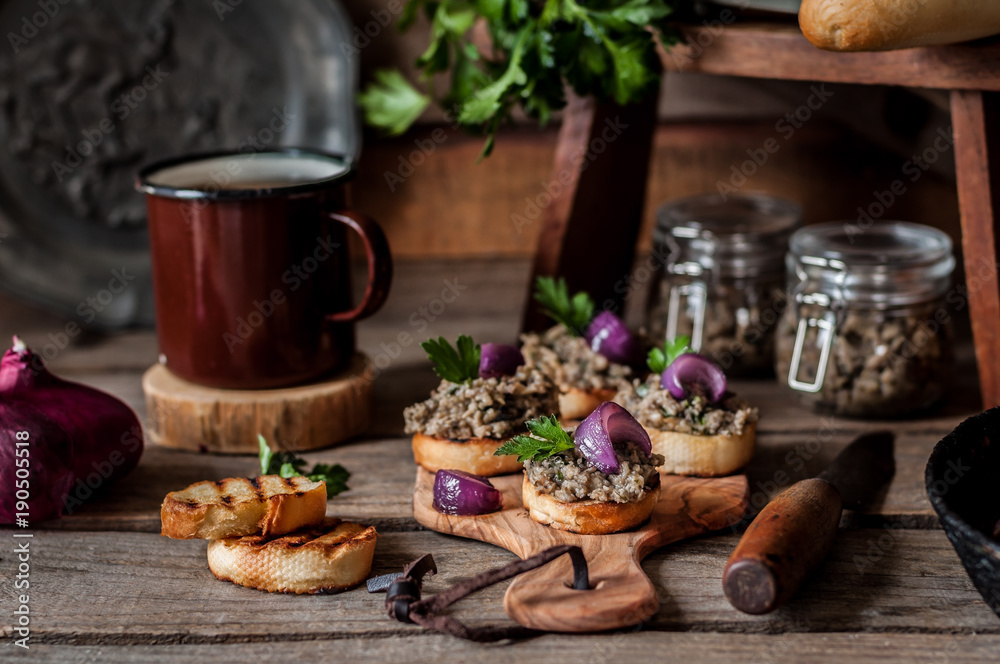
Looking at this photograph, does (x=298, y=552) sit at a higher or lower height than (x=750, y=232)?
lower

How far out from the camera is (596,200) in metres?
1.53

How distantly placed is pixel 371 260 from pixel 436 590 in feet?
1.52

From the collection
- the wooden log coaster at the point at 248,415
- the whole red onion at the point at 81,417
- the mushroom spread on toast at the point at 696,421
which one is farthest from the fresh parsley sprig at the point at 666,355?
the whole red onion at the point at 81,417

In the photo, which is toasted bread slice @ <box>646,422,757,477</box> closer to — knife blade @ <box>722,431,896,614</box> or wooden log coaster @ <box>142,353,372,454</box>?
knife blade @ <box>722,431,896,614</box>

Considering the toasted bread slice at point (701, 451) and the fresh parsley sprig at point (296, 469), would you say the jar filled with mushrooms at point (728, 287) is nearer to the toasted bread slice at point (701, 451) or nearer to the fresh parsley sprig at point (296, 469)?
the toasted bread slice at point (701, 451)

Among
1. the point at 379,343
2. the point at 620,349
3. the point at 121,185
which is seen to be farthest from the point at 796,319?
the point at 121,185

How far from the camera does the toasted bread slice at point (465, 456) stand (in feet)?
3.62

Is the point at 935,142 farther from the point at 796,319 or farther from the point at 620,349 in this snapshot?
the point at 620,349

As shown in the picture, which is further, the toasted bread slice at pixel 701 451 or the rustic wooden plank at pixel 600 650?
the toasted bread slice at pixel 701 451

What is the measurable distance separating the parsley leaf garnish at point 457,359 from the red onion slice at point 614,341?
190mm

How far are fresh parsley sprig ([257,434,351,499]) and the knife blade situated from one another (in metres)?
0.46

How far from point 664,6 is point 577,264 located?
0.45 metres

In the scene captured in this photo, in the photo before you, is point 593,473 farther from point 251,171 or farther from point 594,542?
point 251,171

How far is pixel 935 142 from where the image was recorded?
167 centimetres
